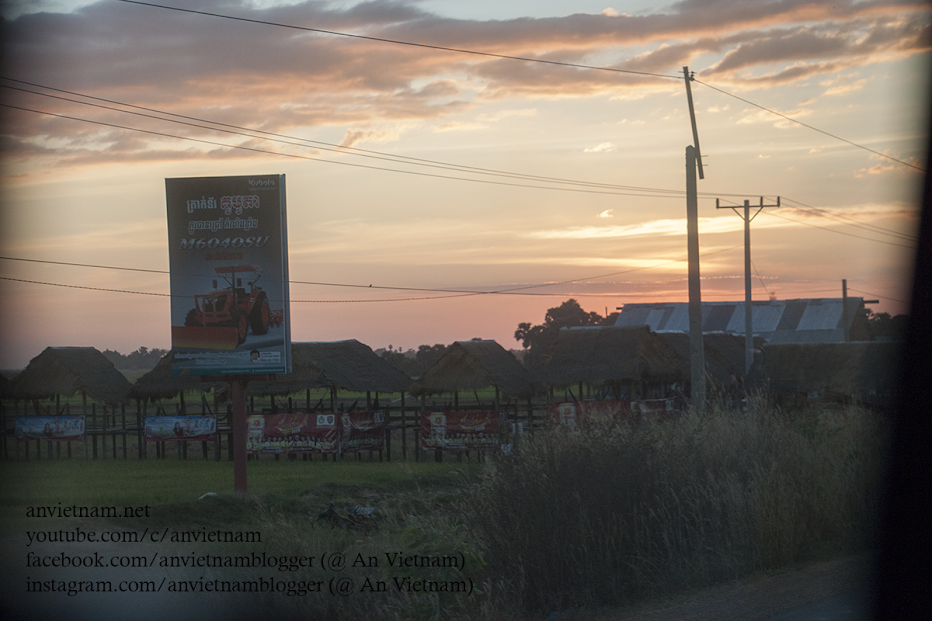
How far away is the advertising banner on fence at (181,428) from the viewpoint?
28219mm

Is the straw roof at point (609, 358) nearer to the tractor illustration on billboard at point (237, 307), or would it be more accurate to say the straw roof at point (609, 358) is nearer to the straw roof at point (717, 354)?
the straw roof at point (717, 354)

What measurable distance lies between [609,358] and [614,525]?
23.7m

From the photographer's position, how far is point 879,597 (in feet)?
27.1

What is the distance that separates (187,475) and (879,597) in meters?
18.9

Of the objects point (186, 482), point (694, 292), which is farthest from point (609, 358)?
point (186, 482)

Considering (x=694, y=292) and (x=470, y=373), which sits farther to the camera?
(x=470, y=373)

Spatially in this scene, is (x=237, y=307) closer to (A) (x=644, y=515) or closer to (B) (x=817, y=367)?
(A) (x=644, y=515)

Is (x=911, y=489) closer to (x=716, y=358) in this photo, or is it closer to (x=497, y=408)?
(x=497, y=408)

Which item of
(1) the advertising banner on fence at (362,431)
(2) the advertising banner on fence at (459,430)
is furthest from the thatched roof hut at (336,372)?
(2) the advertising banner on fence at (459,430)

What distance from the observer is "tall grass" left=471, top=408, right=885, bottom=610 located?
372 inches

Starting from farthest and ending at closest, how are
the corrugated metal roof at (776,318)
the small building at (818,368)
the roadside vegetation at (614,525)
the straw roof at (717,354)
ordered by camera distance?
the corrugated metal roof at (776,318) < the straw roof at (717,354) < the small building at (818,368) < the roadside vegetation at (614,525)

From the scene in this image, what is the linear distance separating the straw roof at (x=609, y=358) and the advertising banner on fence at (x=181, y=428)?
42.2 ft

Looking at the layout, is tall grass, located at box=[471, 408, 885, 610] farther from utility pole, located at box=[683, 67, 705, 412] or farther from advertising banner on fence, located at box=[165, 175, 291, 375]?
advertising banner on fence, located at box=[165, 175, 291, 375]

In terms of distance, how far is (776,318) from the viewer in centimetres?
6203
